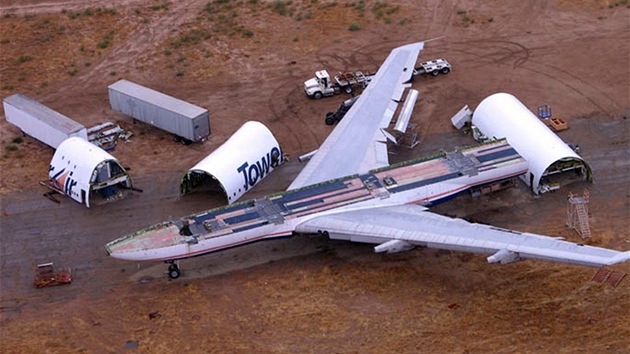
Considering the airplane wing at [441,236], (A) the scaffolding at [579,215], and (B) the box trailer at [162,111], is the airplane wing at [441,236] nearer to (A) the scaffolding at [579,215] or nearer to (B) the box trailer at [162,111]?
(A) the scaffolding at [579,215]

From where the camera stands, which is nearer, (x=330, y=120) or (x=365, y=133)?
(x=365, y=133)

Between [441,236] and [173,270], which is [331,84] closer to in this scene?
[441,236]

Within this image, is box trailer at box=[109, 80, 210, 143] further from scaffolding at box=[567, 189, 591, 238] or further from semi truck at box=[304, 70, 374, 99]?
scaffolding at box=[567, 189, 591, 238]

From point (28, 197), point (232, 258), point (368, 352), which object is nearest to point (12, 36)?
point (28, 197)

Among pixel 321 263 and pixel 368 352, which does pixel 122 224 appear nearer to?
pixel 321 263

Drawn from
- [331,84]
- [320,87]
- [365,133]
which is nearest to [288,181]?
[365,133]

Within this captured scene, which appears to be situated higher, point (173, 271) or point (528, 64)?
point (528, 64)

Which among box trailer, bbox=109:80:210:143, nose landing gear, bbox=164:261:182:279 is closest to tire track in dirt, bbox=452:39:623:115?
box trailer, bbox=109:80:210:143
